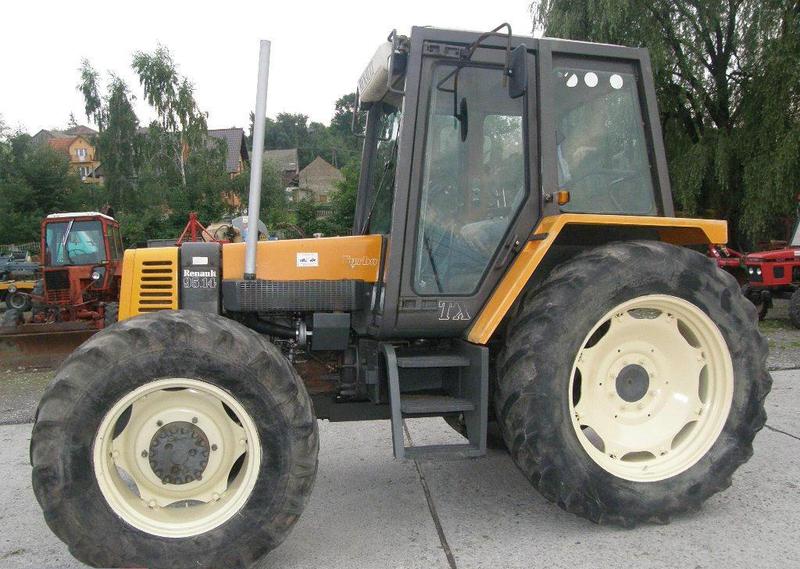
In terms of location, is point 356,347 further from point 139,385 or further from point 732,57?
point 732,57

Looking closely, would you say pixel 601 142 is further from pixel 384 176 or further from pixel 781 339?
pixel 781 339

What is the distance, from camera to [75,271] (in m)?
13.1

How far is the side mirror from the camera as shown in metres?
3.06

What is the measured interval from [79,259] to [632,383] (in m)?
12.9

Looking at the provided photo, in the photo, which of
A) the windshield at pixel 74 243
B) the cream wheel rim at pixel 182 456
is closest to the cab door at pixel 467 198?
the cream wheel rim at pixel 182 456

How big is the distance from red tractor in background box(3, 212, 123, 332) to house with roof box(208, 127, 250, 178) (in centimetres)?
2109

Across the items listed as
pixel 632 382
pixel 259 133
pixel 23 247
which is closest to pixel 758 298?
pixel 632 382

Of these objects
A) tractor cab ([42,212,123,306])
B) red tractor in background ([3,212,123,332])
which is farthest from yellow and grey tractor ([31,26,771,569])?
tractor cab ([42,212,123,306])

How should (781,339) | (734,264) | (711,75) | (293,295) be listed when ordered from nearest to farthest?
1. (293,295)
2. (781,339)
3. (734,264)
4. (711,75)

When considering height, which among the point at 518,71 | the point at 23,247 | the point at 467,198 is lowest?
the point at 23,247

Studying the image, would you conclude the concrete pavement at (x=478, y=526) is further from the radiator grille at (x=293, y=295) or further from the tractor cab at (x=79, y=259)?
the tractor cab at (x=79, y=259)

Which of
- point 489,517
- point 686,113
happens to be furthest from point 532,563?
point 686,113

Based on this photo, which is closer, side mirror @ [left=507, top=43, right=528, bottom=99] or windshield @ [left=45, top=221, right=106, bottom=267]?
side mirror @ [left=507, top=43, right=528, bottom=99]

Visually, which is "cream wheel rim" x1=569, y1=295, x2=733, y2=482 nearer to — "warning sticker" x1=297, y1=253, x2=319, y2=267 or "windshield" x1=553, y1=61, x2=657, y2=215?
"windshield" x1=553, y1=61, x2=657, y2=215
